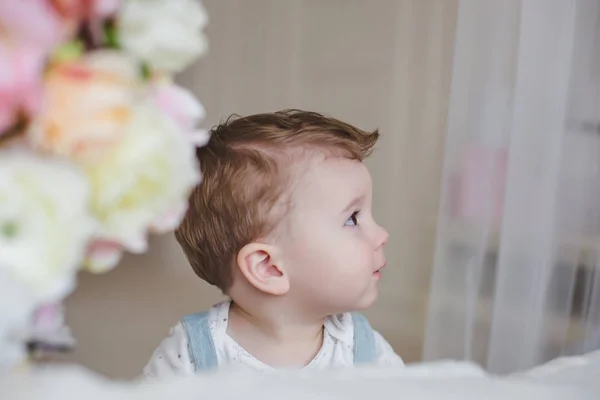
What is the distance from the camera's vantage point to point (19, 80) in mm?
343

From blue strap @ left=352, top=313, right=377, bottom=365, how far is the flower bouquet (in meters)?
0.66

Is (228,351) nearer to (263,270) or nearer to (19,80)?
(263,270)

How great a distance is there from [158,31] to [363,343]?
28.5 inches

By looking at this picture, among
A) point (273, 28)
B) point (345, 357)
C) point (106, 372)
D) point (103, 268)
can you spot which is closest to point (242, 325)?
point (345, 357)

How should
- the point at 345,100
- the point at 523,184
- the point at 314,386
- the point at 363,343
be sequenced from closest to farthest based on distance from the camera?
the point at 314,386 → the point at 363,343 → the point at 523,184 → the point at 345,100

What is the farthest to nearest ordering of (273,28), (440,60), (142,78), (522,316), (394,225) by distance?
(273,28)
(394,225)
(440,60)
(522,316)
(142,78)

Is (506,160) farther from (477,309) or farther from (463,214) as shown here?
(477,309)

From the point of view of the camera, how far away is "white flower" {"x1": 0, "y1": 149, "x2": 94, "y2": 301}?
0.35 m

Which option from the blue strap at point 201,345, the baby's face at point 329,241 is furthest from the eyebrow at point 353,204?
the blue strap at point 201,345

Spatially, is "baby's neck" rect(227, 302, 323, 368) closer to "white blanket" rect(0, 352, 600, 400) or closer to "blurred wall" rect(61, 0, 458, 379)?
"white blanket" rect(0, 352, 600, 400)

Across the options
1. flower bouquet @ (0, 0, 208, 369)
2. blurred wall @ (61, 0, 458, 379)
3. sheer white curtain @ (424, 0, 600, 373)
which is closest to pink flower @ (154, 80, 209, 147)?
flower bouquet @ (0, 0, 208, 369)

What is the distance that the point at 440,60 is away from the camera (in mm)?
1716

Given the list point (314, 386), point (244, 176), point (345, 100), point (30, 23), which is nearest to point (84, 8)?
point (30, 23)

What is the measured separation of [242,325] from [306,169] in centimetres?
24
